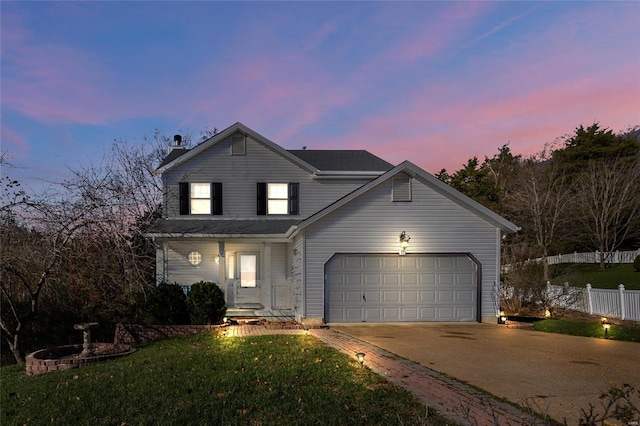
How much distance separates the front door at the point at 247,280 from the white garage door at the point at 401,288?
4.05 metres

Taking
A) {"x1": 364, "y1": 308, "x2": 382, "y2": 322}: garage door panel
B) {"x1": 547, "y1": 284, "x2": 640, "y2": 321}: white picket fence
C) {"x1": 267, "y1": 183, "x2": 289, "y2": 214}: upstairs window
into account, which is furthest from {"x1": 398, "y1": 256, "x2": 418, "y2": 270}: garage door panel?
{"x1": 547, "y1": 284, "x2": 640, "y2": 321}: white picket fence

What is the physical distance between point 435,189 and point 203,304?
26.5 ft

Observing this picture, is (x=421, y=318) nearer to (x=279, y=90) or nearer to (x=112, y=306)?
(x=112, y=306)

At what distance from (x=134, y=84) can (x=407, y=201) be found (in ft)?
42.1

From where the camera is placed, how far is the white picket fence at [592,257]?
2862cm

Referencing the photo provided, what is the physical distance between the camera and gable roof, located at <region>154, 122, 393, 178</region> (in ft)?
56.1

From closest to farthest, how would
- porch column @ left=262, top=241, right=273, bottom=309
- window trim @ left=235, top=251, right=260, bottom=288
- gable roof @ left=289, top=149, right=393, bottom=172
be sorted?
porch column @ left=262, top=241, right=273, bottom=309 < window trim @ left=235, top=251, right=260, bottom=288 < gable roof @ left=289, top=149, right=393, bottom=172

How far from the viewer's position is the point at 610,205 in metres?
28.5

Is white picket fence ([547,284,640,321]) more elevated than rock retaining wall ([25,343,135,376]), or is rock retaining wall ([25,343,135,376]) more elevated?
white picket fence ([547,284,640,321])

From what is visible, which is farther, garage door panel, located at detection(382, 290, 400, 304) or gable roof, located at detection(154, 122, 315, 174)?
gable roof, located at detection(154, 122, 315, 174)

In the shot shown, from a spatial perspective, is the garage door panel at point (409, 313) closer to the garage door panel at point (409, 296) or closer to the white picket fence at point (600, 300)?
the garage door panel at point (409, 296)

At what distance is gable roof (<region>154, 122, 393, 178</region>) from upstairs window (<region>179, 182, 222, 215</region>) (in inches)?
42.8

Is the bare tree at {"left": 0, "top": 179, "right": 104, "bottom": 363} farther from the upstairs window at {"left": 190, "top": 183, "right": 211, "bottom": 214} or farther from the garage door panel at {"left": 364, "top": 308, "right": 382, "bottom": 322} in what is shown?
the garage door panel at {"left": 364, "top": 308, "right": 382, "bottom": 322}


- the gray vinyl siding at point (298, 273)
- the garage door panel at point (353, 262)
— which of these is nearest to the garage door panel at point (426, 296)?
the garage door panel at point (353, 262)
